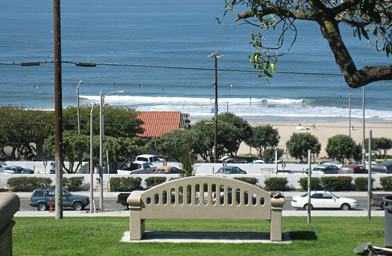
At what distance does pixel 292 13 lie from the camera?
923cm

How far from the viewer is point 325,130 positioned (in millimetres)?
61938

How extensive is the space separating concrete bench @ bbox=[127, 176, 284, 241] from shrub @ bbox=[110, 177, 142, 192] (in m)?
23.7

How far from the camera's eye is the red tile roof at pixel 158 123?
171 ft

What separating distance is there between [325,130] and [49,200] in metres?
40.7

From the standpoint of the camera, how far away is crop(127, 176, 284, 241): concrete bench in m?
10.3

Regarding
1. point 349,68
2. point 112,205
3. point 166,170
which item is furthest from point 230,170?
point 349,68

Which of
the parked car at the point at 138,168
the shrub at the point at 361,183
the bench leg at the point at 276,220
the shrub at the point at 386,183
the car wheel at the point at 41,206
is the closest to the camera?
the bench leg at the point at 276,220

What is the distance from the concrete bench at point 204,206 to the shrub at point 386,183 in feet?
83.6

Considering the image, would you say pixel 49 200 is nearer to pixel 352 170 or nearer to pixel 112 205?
pixel 112 205

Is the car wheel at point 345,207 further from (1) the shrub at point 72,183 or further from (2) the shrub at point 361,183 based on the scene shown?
(1) the shrub at point 72,183

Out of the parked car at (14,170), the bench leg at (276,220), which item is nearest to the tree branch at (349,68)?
the bench leg at (276,220)

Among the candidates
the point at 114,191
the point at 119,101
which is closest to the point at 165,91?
the point at 119,101

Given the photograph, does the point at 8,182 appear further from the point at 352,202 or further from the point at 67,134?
the point at 352,202

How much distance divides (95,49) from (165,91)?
53325 millimetres
